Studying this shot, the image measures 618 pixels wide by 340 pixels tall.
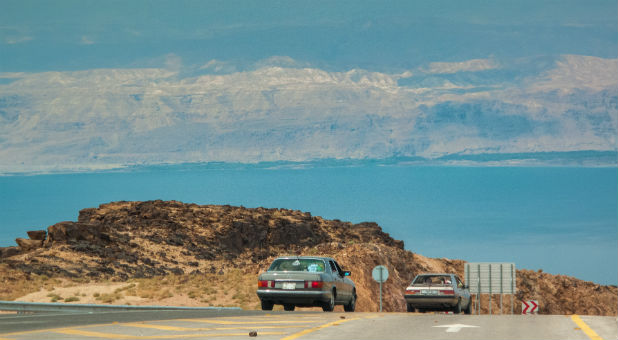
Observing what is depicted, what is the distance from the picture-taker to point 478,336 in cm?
1499

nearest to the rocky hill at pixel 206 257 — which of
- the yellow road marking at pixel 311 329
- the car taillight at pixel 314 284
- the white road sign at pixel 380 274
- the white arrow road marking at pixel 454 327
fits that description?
the white road sign at pixel 380 274

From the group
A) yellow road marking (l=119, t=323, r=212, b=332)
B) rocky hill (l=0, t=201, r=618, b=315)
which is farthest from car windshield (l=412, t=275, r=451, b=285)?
yellow road marking (l=119, t=323, r=212, b=332)

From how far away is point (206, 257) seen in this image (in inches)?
3223

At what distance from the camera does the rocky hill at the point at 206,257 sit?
51.7 meters

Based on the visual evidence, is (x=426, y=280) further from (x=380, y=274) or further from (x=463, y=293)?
(x=380, y=274)

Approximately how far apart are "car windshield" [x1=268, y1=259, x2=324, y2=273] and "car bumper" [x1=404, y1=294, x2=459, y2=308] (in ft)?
19.3

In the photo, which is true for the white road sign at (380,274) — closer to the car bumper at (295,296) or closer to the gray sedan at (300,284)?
the gray sedan at (300,284)

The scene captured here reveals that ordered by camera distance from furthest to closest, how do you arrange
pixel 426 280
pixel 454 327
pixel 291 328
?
pixel 426 280, pixel 454 327, pixel 291 328

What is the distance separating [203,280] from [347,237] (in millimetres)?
49008

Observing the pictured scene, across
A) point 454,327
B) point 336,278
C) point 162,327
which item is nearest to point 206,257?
point 336,278

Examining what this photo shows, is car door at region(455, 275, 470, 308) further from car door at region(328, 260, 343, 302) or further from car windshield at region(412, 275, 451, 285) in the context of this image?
car door at region(328, 260, 343, 302)

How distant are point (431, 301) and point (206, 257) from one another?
52.3 metres

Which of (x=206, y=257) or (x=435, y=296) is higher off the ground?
(x=206, y=257)

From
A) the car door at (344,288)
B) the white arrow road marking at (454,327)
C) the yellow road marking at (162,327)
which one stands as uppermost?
the car door at (344,288)
